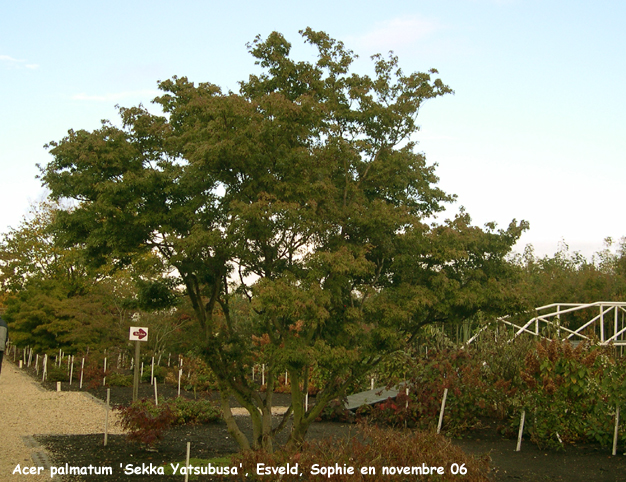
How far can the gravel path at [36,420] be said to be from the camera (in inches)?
367

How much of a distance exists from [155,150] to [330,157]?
3.06m

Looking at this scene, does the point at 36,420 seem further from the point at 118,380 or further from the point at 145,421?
the point at 118,380

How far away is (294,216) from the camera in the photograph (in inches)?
299

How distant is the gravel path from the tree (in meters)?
3.31

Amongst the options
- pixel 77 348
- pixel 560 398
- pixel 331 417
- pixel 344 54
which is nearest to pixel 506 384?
pixel 560 398

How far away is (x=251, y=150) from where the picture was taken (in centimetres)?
801

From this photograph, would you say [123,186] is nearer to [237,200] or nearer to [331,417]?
[237,200]

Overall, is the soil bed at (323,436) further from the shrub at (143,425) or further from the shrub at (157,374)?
the shrub at (157,374)

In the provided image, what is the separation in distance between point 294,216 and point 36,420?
1023cm

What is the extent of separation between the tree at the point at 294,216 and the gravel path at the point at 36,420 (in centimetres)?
331

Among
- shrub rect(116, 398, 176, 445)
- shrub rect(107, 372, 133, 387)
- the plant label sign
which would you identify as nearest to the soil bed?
shrub rect(116, 398, 176, 445)

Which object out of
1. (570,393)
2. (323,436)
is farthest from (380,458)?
(570,393)

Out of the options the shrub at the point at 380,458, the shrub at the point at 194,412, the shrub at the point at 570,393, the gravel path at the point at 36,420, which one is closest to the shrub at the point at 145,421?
the gravel path at the point at 36,420

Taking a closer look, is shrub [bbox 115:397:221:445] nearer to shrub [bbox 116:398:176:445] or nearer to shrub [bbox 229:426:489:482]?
shrub [bbox 116:398:176:445]
